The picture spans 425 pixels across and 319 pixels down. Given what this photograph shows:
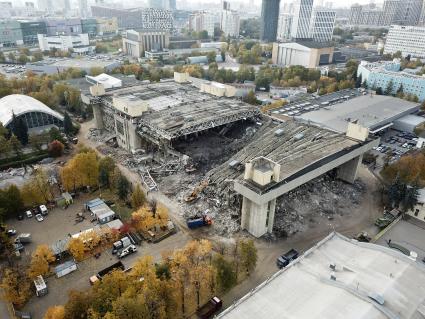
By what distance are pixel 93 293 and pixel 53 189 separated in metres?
20.5

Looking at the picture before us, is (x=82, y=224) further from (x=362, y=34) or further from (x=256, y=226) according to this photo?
(x=362, y=34)

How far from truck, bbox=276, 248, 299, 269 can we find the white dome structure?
43.9 m

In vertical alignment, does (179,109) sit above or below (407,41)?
below

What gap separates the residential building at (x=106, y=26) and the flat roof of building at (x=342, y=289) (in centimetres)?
17455

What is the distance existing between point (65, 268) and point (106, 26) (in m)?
172

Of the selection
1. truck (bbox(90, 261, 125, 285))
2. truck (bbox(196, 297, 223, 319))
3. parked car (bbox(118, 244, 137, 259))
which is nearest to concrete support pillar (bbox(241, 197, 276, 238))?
truck (bbox(196, 297, 223, 319))

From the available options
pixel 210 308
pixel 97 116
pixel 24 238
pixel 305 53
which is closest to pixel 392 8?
pixel 305 53

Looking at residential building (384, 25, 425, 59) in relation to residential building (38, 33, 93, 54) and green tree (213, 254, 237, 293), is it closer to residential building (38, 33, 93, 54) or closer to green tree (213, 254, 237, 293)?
residential building (38, 33, 93, 54)

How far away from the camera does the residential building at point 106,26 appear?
16876 centimetres

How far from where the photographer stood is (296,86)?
3228 inches

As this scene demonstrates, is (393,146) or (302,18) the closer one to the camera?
(393,146)

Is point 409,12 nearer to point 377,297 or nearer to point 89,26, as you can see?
point 89,26

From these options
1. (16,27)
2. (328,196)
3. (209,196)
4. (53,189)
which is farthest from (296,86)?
(16,27)

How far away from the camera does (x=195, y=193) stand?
36438mm
